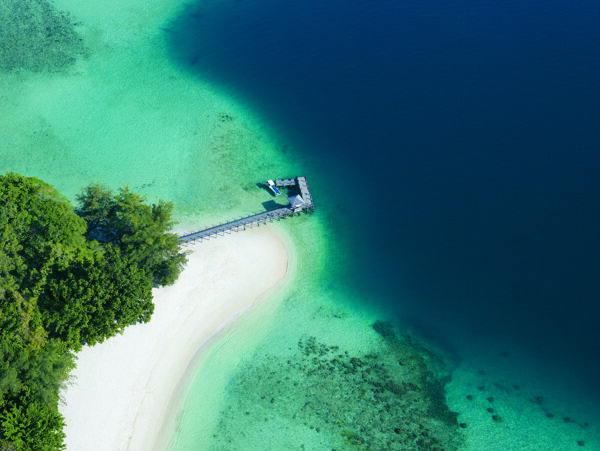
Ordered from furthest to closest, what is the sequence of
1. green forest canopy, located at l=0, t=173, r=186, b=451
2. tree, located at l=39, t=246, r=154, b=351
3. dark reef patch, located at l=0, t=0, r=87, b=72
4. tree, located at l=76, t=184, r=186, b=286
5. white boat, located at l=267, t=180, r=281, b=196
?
dark reef patch, located at l=0, t=0, r=87, b=72 → white boat, located at l=267, t=180, r=281, b=196 → tree, located at l=76, t=184, r=186, b=286 → tree, located at l=39, t=246, r=154, b=351 → green forest canopy, located at l=0, t=173, r=186, b=451

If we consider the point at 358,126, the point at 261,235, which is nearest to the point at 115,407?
the point at 261,235

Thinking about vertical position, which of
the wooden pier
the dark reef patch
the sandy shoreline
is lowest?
the sandy shoreline

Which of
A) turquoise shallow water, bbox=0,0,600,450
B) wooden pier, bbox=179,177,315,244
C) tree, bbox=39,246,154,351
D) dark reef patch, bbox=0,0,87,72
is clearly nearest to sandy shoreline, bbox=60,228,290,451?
wooden pier, bbox=179,177,315,244

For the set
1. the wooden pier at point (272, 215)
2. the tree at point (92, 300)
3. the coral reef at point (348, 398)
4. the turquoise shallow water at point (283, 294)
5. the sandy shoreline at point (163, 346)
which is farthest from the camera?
the wooden pier at point (272, 215)

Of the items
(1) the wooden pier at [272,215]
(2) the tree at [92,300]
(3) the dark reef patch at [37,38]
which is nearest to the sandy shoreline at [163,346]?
(1) the wooden pier at [272,215]

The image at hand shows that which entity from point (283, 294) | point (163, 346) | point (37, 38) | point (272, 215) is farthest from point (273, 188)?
point (37, 38)

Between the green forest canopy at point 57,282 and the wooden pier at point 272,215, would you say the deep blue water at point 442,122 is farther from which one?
the green forest canopy at point 57,282

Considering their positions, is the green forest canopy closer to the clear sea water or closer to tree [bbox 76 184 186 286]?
tree [bbox 76 184 186 286]
